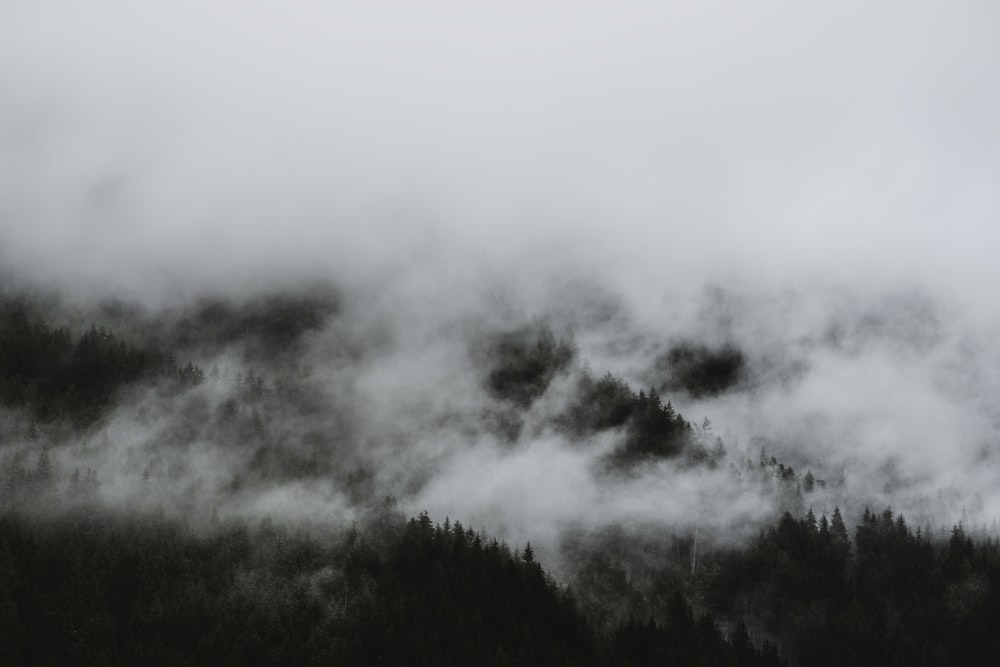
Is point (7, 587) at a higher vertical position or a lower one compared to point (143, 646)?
higher

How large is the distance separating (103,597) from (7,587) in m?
19.9

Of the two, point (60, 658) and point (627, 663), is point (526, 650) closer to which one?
point (627, 663)

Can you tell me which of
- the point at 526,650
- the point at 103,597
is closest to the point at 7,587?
the point at 103,597

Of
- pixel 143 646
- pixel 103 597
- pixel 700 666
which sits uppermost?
pixel 103 597

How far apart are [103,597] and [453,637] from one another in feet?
264

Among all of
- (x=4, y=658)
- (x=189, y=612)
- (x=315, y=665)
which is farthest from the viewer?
(x=189, y=612)

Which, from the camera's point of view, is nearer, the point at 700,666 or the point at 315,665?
the point at 315,665

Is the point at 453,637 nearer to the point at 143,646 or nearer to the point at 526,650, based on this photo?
the point at 526,650

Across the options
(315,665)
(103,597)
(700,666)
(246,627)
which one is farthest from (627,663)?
(103,597)

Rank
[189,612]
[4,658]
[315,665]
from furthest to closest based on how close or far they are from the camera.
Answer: [189,612] < [315,665] < [4,658]

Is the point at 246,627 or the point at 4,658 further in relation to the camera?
the point at 246,627

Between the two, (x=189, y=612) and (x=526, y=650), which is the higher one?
(x=189, y=612)

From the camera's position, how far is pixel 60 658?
581 ft

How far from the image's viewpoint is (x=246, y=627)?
196m
